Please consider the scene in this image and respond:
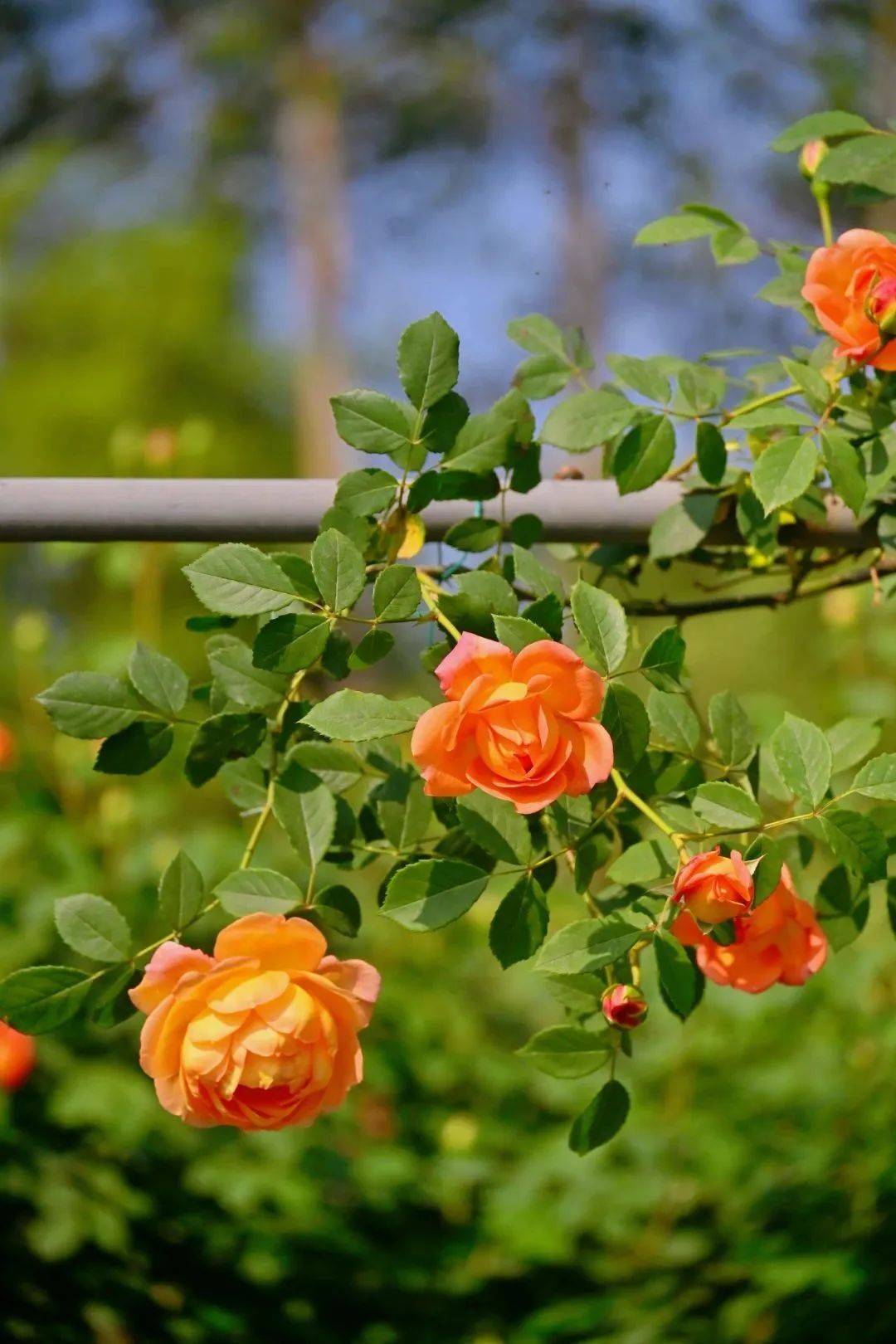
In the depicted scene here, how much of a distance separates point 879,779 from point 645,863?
0.32 ft

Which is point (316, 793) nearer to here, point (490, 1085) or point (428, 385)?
point (428, 385)

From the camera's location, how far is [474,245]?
855 cm

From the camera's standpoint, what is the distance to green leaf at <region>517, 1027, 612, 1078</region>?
525mm

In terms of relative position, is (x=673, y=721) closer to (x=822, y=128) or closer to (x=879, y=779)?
(x=879, y=779)

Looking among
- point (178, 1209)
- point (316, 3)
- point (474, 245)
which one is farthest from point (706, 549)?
point (316, 3)

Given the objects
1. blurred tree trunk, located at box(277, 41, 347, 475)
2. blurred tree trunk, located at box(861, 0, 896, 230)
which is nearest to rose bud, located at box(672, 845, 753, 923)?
blurred tree trunk, located at box(861, 0, 896, 230)

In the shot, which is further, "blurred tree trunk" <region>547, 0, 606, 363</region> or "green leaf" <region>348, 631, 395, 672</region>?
"blurred tree trunk" <region>547, 0, 606, 363</region>

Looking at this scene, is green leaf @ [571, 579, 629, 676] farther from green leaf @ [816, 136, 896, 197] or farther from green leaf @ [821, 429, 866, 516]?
green leaf @ [816, 136, 896, 197]

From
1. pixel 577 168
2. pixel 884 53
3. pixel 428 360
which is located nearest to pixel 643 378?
pixel 428 360

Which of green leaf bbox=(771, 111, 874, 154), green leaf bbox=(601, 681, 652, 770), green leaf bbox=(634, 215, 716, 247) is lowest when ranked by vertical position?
green leaf bbox=(601, 681, 652, 770)

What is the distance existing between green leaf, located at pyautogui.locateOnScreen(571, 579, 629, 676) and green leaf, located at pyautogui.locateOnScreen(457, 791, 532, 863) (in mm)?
64

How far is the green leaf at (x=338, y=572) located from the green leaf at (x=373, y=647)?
0.02m

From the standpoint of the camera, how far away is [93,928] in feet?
1.73

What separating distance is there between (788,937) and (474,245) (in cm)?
846
